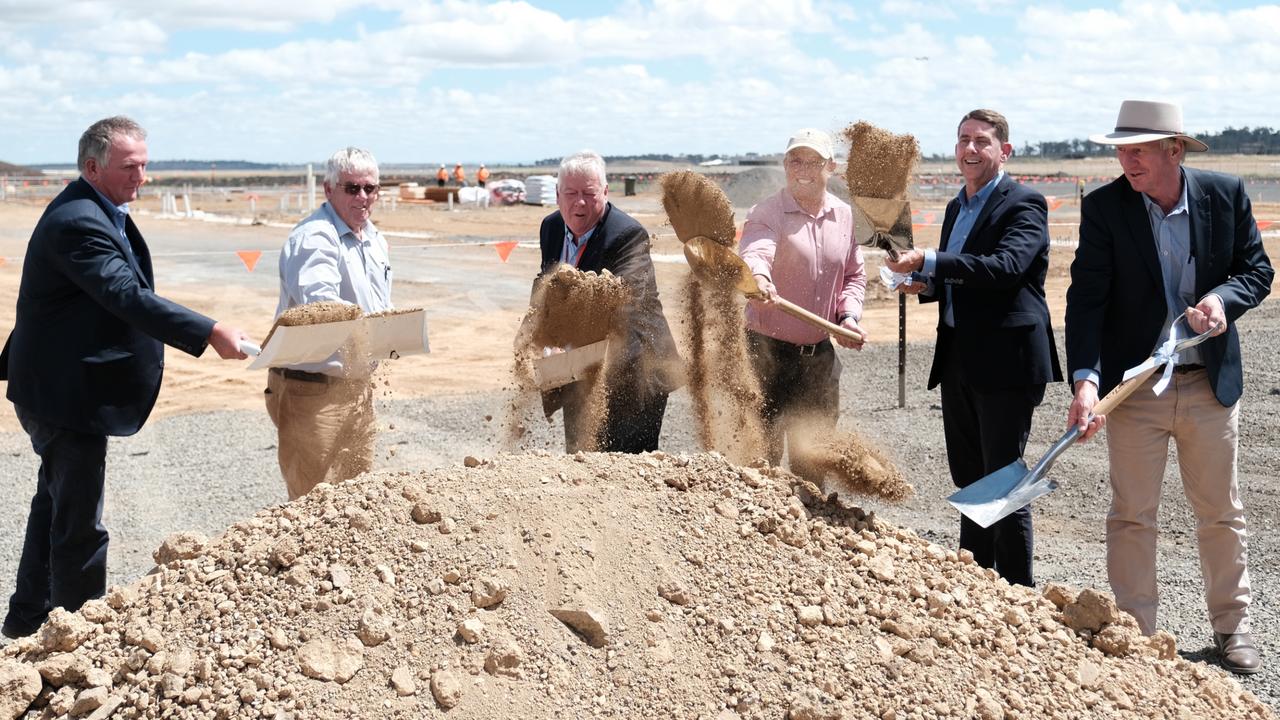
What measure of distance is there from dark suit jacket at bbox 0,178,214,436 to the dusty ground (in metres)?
0.86

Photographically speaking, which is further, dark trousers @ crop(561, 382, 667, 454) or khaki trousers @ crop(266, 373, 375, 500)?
dark trousers @ crop(561, 382, 667, 454)

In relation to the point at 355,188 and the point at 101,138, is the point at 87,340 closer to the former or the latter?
the point at 101,138

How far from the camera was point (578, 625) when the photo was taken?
10.7 feet

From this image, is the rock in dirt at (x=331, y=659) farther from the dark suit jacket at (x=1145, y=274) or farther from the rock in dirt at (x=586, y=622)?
the dark suit jacket at (x=1145, y=274)

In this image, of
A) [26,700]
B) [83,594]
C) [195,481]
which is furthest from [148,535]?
[26,700]

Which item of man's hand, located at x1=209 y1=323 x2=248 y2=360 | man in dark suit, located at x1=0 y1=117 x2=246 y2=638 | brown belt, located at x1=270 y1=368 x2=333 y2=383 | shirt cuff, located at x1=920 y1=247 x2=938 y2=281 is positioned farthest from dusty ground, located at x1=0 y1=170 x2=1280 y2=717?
shirt cuff, located at x1=920 y1=247 x2=938 y2=281

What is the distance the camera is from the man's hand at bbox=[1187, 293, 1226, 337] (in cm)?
386

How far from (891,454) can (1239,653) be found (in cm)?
310

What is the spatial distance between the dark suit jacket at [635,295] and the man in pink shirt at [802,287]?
0.37 metres

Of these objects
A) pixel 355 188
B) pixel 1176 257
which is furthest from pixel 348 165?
pixel 1176 257

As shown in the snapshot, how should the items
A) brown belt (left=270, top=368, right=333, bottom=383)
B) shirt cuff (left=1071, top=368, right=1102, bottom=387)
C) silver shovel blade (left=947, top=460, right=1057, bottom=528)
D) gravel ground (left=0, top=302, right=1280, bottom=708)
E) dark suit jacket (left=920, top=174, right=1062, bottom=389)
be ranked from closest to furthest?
silver shovel blade (left=947, top=460, right=1057, bottom=528) < shirt cuff (left=1071, top=368, right=1102, bottom=387) < dark suit jacket (left=920, top=174, right=1062, bottom=389) < brown belt (left=270, top=368, right=333, bottom=383) < gravel ground (left=0, top=302, right=1280, bottom=708)

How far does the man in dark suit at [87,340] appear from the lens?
162 inches

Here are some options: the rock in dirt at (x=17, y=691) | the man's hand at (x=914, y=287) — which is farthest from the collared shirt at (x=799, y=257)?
the rock in dirt at (x=17, y=691)

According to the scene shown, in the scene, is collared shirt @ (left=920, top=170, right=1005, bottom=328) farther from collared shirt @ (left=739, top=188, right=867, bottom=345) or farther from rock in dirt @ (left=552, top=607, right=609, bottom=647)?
rock in dirt @ (left=552, top=607, right=609, bottom=647)
